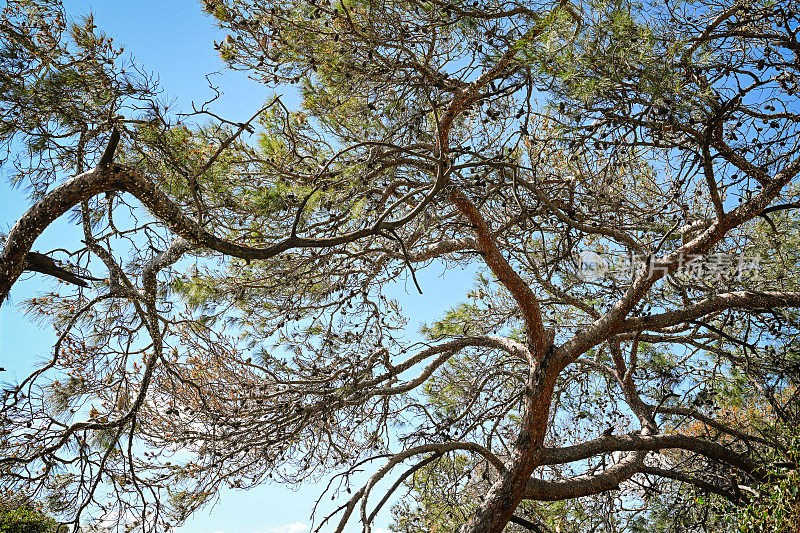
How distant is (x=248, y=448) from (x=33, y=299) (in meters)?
1.64

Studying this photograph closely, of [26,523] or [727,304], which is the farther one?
[26,523]

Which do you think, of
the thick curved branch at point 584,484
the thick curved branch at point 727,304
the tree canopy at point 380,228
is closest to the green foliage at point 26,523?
the tree canopy at point 380,228

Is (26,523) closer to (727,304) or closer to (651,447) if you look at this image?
(651,447)

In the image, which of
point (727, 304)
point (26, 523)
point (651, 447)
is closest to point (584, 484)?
point (651, 447)

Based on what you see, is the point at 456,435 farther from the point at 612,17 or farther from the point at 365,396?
the point at 612,17

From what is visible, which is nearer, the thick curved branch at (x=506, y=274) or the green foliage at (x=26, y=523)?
the thick curved branch at (x=506, y=274)

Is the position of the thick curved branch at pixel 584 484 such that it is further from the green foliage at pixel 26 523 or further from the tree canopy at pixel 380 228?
the green foliage at pixel 26 523

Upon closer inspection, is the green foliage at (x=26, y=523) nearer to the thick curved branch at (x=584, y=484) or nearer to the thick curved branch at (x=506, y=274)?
the thick curved branch at (x=584, y=484)

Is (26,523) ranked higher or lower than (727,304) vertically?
lower

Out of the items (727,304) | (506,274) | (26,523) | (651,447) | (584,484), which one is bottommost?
(26,523)


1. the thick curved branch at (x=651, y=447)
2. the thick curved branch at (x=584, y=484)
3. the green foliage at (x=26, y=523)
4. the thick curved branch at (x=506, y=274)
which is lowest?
the green foliage at (x=26, y=523)

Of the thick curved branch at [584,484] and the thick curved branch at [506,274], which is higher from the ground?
the thick curved branch at [506,274]

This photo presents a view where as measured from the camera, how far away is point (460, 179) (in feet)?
14.8

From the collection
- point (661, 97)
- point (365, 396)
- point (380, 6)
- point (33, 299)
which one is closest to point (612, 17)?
point (661, 97)
